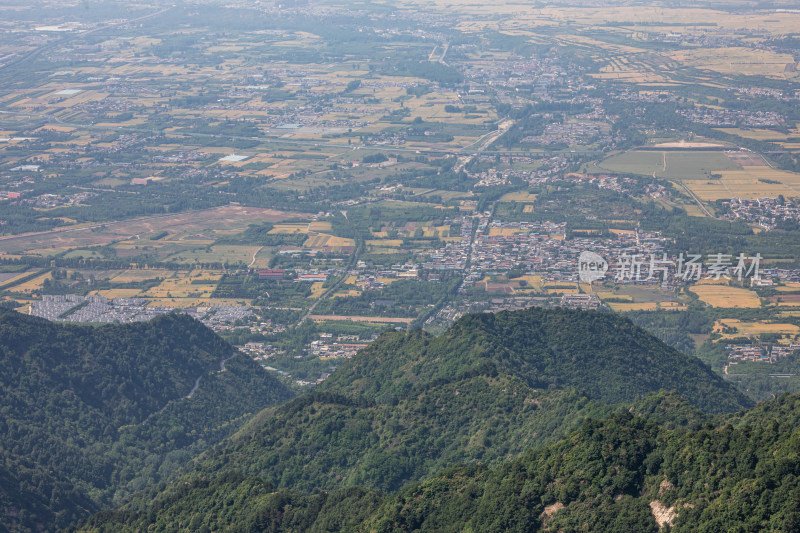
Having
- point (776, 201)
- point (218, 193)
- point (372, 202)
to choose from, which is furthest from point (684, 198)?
point (218, 193)

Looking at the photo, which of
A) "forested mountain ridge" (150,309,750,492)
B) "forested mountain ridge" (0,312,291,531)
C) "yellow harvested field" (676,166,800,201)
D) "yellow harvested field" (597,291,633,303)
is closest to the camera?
"forested mountain ridge" (150,309,750,492)

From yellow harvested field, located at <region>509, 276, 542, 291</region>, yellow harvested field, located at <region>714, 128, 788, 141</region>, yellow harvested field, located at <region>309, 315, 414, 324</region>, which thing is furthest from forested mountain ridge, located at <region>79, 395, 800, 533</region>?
yellow harvested field, located at <region>714, 128, 788, 141</region>

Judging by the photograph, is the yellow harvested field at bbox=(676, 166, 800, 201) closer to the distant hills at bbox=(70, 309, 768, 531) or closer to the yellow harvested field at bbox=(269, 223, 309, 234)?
the yellow harvested field at bbox=(269, 223, 309, 234)

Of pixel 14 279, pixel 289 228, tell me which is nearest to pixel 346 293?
pixel 289 228

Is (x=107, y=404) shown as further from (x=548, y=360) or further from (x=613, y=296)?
(x=613, y=296)

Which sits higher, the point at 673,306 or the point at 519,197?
the point at 673,306

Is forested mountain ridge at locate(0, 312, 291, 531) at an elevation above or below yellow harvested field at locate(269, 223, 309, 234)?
above

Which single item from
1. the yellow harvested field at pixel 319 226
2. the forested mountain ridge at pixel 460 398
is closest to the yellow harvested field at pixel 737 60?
the yellow harvested field at pixel 319 226

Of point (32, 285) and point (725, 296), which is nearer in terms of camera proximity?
point (725, 296)
